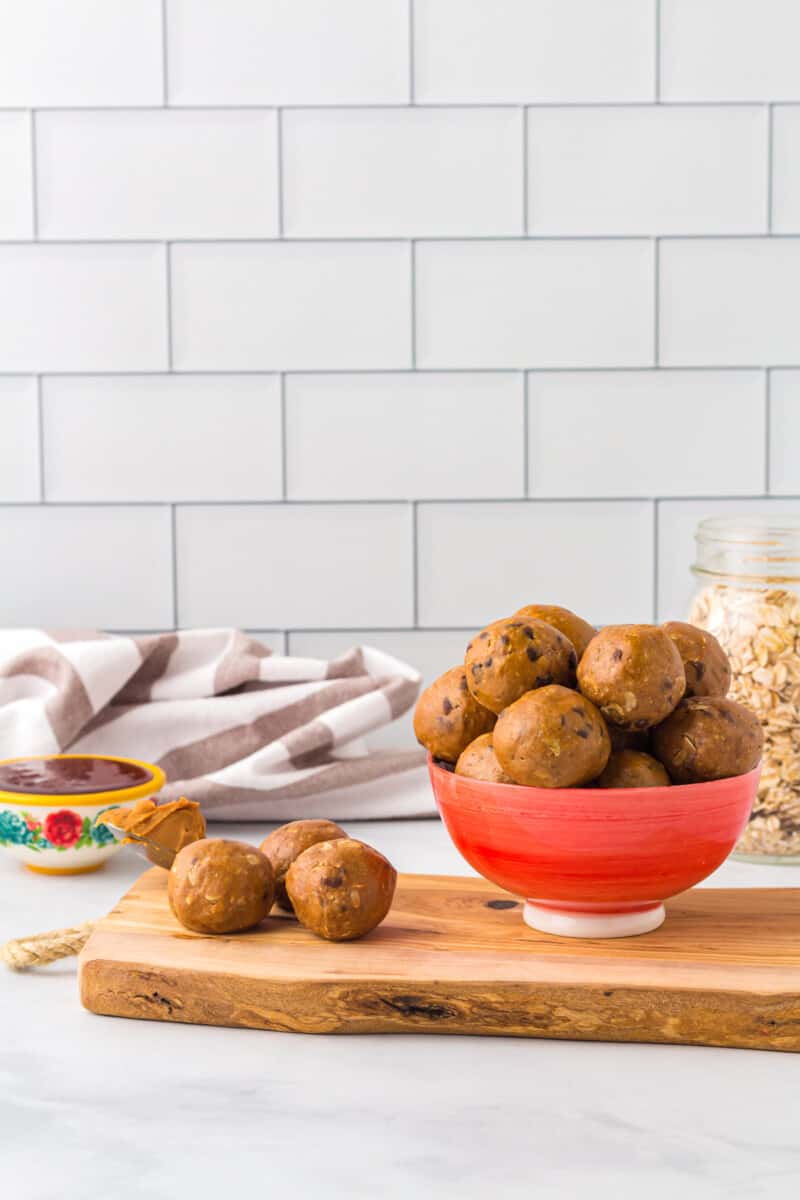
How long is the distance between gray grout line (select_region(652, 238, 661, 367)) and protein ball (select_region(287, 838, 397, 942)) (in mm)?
1081

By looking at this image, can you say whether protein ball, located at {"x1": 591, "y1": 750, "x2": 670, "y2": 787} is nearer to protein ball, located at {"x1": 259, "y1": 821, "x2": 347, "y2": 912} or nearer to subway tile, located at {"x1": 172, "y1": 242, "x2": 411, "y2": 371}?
protein ball, located at {"x1": 259, "y1": 821, "x2": 347, "y2": 912}

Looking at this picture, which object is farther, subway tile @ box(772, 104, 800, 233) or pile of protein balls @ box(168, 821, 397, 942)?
subway tile @ box(772, 104, 800, 233)

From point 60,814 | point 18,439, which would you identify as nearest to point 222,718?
point 60,814

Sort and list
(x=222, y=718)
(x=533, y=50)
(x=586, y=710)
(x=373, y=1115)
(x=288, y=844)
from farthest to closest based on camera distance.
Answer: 1. (x=533, y=50)
2. (x=222, y=718)
3. (x=288, y=844)
4. (x=586, y=710)
5. (x=373, y=1115)

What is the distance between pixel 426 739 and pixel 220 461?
966mm

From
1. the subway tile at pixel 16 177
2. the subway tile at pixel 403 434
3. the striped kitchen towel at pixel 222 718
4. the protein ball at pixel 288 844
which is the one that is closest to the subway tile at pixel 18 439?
the subway tile at pixel 16 177

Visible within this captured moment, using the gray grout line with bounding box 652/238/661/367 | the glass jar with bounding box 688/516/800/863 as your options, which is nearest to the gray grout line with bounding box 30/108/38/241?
the gray grout line with bounding box 652/238/661/367

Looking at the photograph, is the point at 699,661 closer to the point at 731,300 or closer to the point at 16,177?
the point at 731,300

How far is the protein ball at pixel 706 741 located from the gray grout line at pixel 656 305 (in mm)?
999

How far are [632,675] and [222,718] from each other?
61cm

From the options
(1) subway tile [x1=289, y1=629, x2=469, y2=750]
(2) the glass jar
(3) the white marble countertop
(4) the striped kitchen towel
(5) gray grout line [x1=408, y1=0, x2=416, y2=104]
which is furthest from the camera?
(1) subway tile [x1=289, y1=629, x2=469, y2=750]

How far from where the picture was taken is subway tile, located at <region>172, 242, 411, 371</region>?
1742 mm

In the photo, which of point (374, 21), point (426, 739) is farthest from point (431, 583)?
point (426, 739)

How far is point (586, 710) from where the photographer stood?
792 mm
